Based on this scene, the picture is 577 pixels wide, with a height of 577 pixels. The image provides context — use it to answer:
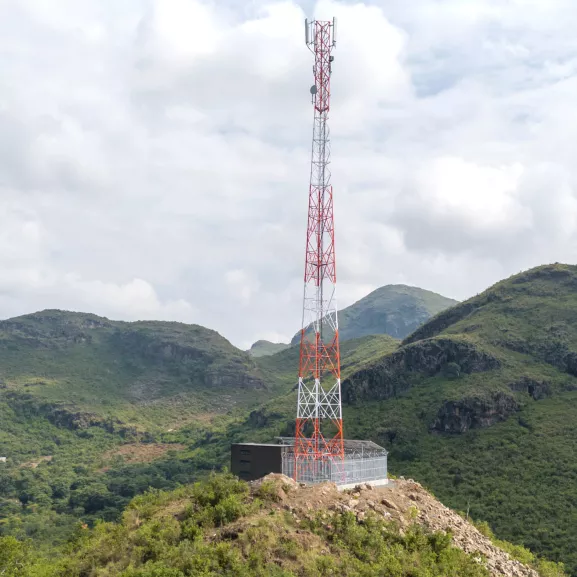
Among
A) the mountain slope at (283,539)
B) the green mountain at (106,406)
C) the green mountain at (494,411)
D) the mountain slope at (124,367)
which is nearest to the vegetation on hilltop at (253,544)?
the mountain slope at (283,539)

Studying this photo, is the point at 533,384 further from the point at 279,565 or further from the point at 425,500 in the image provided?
the point at 279,565

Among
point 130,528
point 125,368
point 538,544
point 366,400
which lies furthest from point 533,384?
point 125,368

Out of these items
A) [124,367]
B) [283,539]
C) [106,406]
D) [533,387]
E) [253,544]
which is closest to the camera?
[253,544]

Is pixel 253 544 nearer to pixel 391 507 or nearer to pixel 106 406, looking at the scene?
pixel 391 507

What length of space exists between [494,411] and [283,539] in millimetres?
A: 61055

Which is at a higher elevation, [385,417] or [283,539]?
[385,417]

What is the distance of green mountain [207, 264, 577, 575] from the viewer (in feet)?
190

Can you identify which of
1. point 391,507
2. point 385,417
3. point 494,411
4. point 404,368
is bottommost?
point 391,507

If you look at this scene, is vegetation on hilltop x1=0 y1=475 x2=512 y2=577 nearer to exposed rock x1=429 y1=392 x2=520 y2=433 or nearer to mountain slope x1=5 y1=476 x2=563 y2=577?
mountain slope x1=5 y1=476 x2=563 y2=577

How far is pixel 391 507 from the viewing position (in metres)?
26.9

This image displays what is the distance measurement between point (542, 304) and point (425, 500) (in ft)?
260

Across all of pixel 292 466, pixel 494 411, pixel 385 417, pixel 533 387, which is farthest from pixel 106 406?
pixel 292 466

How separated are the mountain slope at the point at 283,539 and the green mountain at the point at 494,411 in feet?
88.7

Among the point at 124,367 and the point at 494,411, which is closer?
the point at 494,411
